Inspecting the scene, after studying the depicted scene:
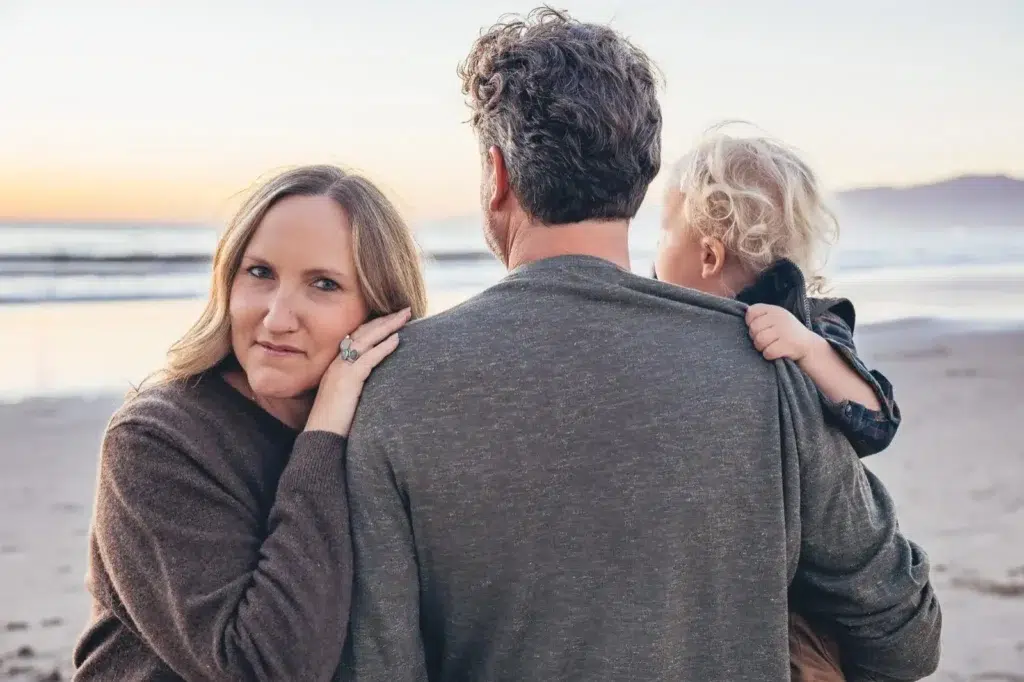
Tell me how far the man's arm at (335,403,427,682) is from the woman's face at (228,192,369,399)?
30cm

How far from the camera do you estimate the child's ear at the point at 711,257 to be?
110 inches

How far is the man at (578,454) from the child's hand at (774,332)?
0.03 m

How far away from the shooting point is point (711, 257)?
2.84 metres

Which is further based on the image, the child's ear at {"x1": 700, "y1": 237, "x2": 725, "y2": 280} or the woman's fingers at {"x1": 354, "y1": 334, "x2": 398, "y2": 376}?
the child's ear at {"x1": 700, "y1": 237, "x2": 725, "y2": 280}

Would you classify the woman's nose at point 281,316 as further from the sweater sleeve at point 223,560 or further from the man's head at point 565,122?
the man's head at point 565,122

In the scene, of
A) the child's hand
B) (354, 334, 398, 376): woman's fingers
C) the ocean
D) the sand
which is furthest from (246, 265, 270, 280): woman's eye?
the ocean

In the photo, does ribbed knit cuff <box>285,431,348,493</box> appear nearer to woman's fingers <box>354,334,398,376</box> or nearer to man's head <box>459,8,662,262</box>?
woman's fingers <box>354,334,398,376</box>

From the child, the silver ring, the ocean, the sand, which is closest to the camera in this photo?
the silver ring

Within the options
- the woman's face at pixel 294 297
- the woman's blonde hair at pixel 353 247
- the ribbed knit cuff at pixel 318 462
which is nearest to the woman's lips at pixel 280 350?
the woman's face at pixel 294 297

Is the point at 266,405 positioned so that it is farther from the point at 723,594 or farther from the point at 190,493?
the point at 723,594

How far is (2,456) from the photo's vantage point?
725 cm

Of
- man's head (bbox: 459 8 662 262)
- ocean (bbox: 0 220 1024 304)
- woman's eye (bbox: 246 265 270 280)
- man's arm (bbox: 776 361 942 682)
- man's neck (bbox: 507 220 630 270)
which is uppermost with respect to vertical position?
man's head (bbox: 459 8 662 262)

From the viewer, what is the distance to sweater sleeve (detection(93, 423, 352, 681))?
1858mm

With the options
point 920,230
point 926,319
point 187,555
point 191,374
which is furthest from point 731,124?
point 920,230
